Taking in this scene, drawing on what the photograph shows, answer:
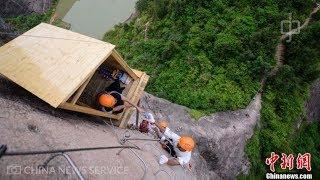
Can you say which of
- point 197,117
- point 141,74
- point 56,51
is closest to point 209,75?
point 197,117

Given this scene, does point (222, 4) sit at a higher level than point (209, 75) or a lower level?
higher

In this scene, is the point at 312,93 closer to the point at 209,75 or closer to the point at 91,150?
the point at 209,75

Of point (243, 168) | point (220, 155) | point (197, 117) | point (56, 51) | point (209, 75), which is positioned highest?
point (56, 51)

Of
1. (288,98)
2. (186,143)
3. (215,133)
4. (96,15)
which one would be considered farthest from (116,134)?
(96,15)

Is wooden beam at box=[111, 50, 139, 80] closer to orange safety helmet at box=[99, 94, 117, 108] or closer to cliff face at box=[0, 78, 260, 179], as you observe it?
orange safety helmet at box=[99, 94, 117, 108]

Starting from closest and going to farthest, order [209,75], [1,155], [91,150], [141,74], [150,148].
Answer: [1,155], [91,150], [150,148], [141,74], [209,75]

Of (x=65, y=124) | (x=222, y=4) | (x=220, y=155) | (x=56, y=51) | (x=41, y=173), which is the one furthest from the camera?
(x=222, y=4)

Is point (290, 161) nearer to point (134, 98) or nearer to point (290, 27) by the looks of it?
point (290, 27)

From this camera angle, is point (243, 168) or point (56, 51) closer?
point (56, 51)
